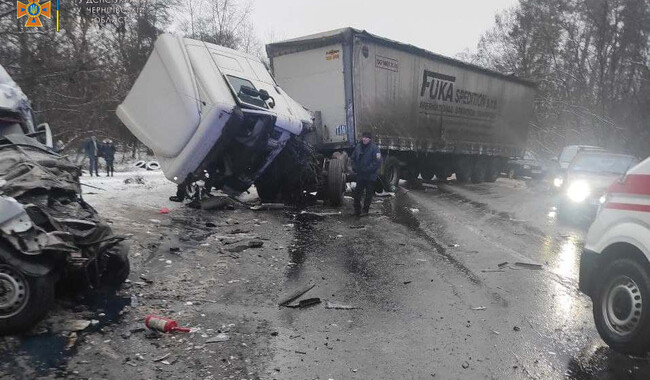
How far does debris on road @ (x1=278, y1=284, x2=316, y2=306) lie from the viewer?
433 cm

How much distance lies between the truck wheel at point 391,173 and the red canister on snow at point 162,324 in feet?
33.4

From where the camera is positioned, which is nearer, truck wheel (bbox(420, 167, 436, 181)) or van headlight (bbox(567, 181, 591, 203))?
van headlight (bbox(567, 181, 591, 203))

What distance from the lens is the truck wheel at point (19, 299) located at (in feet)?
10.3

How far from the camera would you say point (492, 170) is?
20828 mm

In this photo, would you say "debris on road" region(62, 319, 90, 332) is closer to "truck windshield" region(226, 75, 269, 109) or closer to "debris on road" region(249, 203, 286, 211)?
"truck windshield" region(226, 75, 269, 109)

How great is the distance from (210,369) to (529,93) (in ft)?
72.1

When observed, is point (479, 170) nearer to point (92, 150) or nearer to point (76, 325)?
point (92, 150)

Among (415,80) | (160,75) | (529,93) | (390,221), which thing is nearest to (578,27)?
Answer: (529,93)

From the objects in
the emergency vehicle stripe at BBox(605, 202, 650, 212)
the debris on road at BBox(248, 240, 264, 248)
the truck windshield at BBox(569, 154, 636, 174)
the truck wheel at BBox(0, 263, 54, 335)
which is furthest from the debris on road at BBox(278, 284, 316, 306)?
the truck windshield at BBox(569, 154, 636, 174)

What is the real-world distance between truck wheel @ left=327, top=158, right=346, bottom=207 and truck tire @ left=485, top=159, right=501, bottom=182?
12259 mm

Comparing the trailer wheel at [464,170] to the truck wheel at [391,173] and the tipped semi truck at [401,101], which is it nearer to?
the tipped semi truck at [401,101]

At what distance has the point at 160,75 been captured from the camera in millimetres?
7520

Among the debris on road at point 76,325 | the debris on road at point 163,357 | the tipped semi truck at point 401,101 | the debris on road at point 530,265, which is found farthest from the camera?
the tipped semi truck at point 401,101

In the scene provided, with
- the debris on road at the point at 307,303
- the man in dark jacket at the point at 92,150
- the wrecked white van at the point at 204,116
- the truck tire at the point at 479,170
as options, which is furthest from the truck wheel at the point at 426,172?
the debris on road at the point at 307,303
